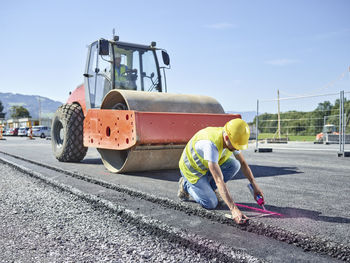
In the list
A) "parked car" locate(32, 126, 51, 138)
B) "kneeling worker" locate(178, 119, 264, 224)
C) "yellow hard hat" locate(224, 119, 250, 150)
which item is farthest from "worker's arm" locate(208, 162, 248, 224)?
"parked car" locate(32, 126, 51, 138)

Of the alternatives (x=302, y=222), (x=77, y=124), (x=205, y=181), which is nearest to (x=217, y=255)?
(x=302, y=222)

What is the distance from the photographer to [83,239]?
274cm

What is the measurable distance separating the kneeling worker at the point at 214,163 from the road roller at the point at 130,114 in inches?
64.1

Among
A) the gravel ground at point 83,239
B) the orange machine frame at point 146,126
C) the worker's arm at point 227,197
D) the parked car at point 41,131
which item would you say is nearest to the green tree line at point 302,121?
the orange machine frame at point 146,126

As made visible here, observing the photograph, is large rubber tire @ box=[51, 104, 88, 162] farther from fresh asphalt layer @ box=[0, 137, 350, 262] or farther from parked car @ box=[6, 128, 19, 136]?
parked car @ box=[6, 128, 19, 136]

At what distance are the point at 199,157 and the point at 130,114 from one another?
2033 mm

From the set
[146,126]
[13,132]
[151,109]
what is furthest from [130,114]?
[13,132]

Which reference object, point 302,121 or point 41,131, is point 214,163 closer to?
point 302,121

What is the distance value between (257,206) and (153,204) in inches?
46.3

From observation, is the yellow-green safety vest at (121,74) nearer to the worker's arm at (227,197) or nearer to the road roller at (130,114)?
→ the road roller at (130,114)

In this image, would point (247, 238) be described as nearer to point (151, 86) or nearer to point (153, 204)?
point (153, 204)

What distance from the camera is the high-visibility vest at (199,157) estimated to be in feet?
11.1

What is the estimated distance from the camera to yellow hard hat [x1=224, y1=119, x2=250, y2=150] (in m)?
3.18

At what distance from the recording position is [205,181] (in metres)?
3.67
